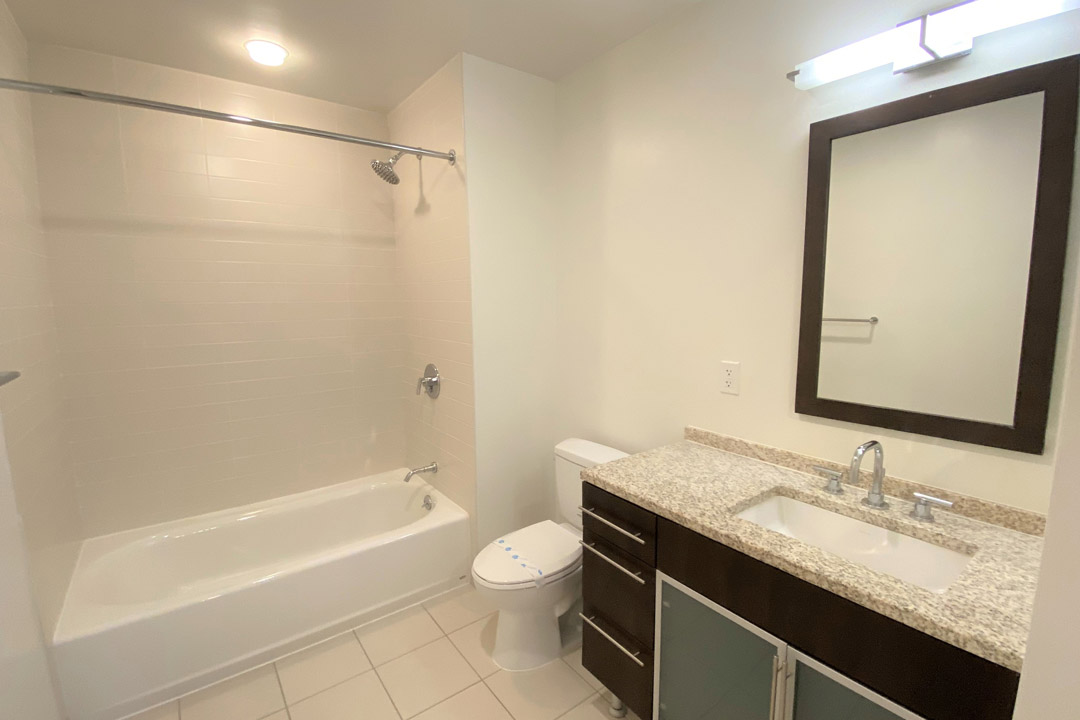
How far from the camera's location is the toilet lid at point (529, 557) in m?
1.80

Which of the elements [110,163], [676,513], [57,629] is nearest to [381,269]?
[110,163]

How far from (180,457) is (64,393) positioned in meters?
0.53

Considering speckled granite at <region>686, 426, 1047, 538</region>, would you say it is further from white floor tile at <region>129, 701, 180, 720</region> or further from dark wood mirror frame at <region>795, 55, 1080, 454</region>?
white floor tile at <region>129, 701, 180, 720</region>

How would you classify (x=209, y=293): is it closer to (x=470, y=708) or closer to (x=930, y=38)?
(x=470, y=708)

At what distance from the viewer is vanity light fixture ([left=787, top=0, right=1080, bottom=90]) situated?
104 centimetres

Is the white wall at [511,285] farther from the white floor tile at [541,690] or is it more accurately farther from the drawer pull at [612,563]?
the drawer pull at [612,563]

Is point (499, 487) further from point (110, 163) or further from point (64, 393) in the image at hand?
point (110, 163)

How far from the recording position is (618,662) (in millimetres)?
1550

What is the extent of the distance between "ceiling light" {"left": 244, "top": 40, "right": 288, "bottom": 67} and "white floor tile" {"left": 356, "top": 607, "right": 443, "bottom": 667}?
8.25 ft

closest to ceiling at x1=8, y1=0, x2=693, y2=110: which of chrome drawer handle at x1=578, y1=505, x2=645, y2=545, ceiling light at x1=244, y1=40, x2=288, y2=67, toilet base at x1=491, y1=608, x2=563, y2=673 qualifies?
ceiling light at x1=244, y1=40, x2=288, y2=67

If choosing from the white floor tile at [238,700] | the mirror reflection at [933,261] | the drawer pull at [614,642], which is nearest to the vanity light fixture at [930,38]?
the mirror reflection at [933,261]

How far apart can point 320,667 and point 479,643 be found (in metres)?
0.64

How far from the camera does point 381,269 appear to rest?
2.82m

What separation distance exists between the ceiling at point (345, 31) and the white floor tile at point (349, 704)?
2.50 metres
